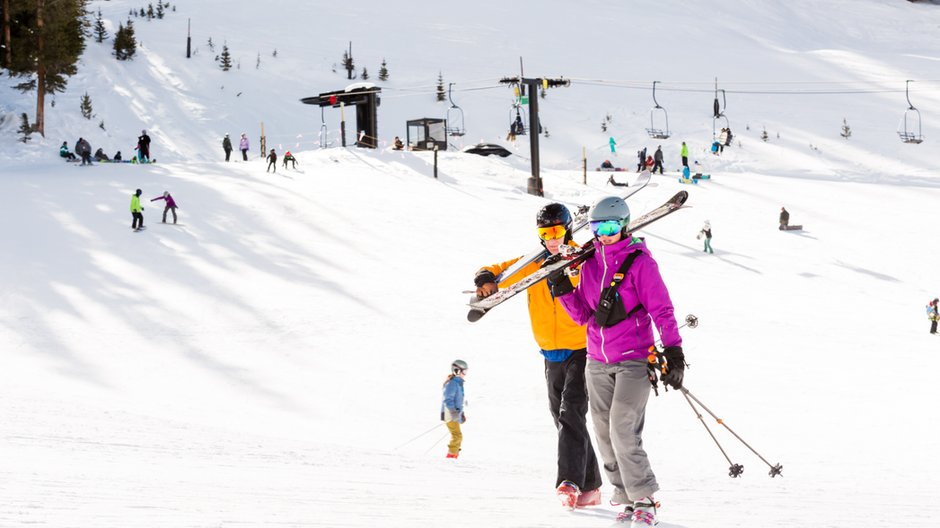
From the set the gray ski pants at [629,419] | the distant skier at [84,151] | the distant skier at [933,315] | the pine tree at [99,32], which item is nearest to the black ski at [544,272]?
the gray ski pants at [629,419]

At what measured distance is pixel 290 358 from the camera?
14.1 meters

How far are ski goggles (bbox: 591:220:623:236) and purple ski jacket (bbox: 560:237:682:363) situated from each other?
0.08m

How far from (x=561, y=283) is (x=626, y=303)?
36 cm

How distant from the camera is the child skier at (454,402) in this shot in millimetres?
9102

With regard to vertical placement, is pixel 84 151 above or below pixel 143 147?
below

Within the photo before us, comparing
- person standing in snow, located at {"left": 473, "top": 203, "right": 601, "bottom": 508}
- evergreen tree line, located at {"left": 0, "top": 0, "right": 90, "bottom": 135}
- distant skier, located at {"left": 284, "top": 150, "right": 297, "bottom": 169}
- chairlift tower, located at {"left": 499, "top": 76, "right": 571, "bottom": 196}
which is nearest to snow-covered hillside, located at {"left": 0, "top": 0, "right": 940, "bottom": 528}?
person standing in snow, located at {"left": 473, "top": 203, "right": 601, "bottom": 508}

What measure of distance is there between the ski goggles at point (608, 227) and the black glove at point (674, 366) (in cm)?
64

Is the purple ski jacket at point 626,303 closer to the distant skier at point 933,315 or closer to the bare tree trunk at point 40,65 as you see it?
the distant skier at point 933,315

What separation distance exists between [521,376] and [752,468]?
5.04 m

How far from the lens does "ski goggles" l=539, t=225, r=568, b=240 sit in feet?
16.3

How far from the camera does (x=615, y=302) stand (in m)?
4.36

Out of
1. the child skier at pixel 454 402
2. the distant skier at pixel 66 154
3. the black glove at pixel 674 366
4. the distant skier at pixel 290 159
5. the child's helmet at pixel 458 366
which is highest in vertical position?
the distant skier at pixel 66 154

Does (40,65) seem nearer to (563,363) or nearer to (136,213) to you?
(136,213)

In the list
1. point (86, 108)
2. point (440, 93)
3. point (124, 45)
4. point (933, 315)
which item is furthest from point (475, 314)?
point (124, 45)
